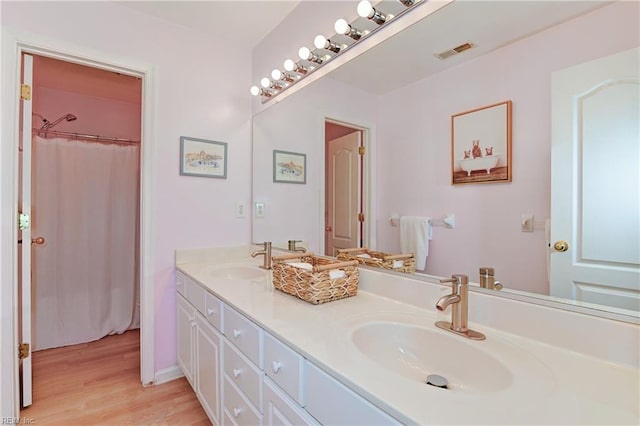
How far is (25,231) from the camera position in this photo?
1.71m

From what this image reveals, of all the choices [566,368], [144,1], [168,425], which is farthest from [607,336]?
[144,1]

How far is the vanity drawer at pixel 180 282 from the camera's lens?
1875 millimetres

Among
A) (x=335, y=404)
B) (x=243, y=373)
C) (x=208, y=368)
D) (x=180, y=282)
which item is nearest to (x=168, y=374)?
(x=180, y=282)

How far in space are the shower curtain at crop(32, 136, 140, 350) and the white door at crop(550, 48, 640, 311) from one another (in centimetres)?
319

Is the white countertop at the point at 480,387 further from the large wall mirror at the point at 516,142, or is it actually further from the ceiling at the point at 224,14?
the ceiling at the point at 224,14

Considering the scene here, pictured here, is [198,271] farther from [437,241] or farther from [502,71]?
[502,71]

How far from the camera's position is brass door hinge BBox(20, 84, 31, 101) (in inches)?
66.1

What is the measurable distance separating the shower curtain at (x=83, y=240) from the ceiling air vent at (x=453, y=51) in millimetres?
2835

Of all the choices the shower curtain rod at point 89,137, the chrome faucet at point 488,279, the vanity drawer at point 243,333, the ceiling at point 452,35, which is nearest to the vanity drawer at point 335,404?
the vanity drawer at point 243,333

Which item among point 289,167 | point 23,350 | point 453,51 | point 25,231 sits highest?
point 453,51

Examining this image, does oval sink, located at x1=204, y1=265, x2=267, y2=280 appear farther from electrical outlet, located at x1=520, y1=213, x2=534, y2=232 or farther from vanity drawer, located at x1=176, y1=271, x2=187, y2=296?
electrical outlet, located at x1=520, y1=213, x2=534, y2=232

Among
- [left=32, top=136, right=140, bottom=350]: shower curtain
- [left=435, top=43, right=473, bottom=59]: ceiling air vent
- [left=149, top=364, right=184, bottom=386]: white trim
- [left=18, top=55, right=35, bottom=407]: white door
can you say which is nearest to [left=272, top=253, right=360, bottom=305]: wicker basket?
[left=435, top=43, right=473, bottom=59]: ceiling air vent

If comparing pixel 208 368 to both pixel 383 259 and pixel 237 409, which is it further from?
pixel 383 259

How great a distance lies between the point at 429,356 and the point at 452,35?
1092mm
